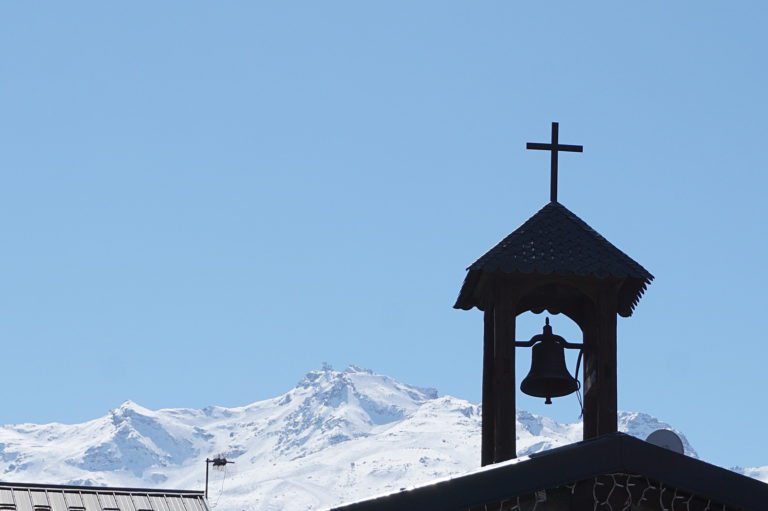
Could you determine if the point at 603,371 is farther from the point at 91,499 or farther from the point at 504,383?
the point at 91,499

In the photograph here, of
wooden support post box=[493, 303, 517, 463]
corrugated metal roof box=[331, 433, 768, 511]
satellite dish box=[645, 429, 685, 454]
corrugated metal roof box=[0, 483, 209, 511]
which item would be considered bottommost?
corrugated metal roof box=[331, 433, 768, 511]

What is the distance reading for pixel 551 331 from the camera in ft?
59.8

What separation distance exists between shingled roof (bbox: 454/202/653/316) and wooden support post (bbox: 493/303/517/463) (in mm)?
699

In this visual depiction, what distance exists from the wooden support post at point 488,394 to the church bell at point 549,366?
462 mm

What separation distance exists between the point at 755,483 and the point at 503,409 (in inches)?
162

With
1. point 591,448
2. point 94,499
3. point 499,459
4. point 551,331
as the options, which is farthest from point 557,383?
point 94,499

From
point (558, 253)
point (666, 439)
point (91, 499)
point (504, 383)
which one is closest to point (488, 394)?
point (504, 383)

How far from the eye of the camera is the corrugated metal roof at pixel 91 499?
2411 centimetres

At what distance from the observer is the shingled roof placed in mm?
16281

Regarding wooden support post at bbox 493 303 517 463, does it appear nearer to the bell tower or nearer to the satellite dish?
the bell tower

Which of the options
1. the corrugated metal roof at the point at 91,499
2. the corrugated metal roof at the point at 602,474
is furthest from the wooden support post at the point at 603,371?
the corrugated metal roof at the point at 91,499

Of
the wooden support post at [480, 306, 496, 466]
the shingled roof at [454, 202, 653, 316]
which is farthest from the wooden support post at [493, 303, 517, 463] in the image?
the shingled roof at [454, 202, 653, 316]

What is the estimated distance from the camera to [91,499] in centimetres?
2459

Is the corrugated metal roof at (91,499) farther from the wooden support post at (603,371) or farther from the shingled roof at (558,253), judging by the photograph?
the shingled roof at (558,253)
